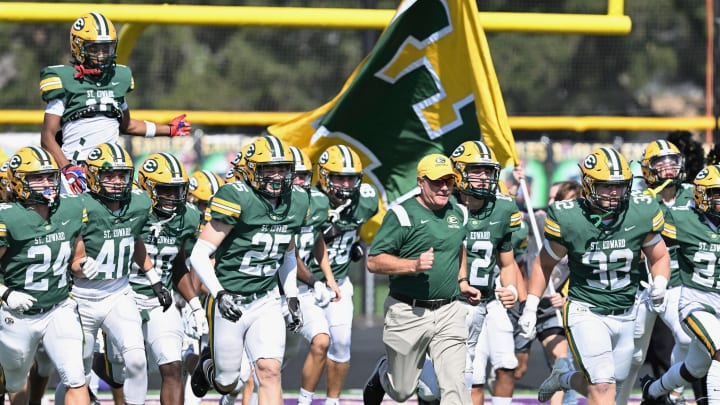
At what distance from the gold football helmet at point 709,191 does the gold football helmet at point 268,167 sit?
277 centimetres

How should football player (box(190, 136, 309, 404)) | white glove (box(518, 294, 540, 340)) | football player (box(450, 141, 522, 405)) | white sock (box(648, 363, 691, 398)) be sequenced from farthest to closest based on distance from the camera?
white sock (box(648, 363, 691, 398)), football player (box(450, 141, 522, 405)), white glove (box(518, 294, 540, 340)), football player (box(190, 136, 309, 404))

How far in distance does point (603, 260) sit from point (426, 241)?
3.64 ft

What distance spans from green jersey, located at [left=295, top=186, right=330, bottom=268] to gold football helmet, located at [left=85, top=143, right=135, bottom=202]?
4.66ft

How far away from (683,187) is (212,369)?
3.63 meters

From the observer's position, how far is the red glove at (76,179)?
1027 cm

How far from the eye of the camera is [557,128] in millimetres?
17578

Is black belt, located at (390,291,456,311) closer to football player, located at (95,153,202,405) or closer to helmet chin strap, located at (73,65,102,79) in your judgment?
football player, located at (95,153,202,405)

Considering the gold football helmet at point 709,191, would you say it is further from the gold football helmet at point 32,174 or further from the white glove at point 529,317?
the gold football helmet at point 32,174

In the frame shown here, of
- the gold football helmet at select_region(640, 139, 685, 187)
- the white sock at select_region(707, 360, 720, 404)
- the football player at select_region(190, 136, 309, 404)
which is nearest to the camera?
the football player at select_region(190, 136, 309, 404)

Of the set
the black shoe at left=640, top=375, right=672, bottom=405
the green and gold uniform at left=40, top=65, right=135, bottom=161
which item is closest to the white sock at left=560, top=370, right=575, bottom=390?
the black shoe at left=640, top=375, right=672, bottom=405

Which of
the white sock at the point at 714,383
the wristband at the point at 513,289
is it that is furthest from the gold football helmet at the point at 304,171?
the white sock at the point at 714,383

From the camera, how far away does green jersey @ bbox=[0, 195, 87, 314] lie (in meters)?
9.20

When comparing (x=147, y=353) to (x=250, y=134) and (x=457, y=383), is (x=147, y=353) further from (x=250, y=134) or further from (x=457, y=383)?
(x=250, y=134)

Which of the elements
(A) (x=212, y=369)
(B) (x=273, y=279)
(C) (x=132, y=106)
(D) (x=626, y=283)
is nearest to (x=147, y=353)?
(A) (x=212, y=369)
